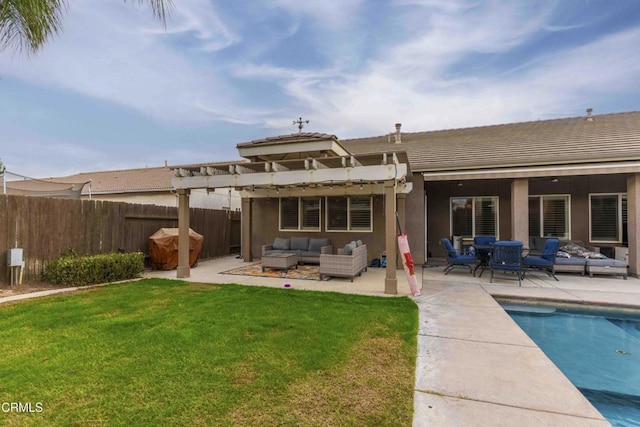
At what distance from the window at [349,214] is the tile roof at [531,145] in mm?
2347

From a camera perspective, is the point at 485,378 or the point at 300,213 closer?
the point at 485,378

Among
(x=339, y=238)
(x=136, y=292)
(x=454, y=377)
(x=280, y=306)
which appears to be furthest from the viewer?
(x=339, y=238)

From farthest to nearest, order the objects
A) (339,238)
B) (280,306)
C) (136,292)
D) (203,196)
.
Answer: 1. (203,196)
2. (339,238)
3. (136,292)
4. (280,306)

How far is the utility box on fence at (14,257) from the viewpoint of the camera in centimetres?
696

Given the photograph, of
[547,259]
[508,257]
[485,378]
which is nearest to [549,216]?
[547,259]

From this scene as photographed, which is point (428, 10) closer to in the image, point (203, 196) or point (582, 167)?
point (582, 167)

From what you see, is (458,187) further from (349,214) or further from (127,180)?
(127,180)

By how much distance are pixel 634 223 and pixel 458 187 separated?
513cm

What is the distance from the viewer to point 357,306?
5.79 metres

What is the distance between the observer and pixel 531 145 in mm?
10742

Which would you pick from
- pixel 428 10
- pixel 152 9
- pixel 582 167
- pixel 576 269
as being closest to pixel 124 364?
pixel 152 9

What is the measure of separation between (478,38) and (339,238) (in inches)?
314

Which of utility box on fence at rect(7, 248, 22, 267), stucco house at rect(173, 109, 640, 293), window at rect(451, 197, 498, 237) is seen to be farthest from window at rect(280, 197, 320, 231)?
utility box on fence at rect(7, 248, 22, 267)

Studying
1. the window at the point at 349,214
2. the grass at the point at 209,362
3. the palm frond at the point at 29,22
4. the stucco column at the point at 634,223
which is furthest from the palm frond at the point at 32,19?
the stucco column at the point at 634,223
